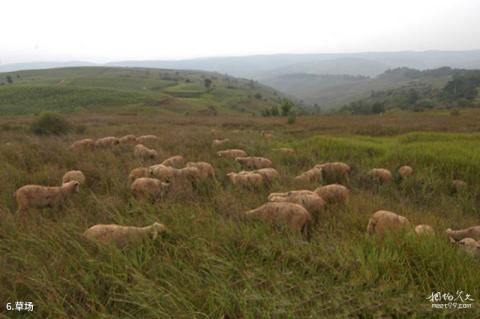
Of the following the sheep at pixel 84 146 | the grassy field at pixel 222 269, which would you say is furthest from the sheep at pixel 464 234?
the sheep at pixel 84 146

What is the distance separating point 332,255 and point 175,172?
4.28 m

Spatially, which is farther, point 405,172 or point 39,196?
point 405,172

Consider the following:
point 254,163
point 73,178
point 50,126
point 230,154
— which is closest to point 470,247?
point 254,163

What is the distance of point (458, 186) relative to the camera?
22.9 feet

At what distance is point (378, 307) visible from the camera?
7.28ft

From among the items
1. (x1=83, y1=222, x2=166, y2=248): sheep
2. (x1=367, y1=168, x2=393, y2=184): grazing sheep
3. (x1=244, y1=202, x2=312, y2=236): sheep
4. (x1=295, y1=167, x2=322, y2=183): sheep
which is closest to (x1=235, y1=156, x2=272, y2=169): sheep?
(x1=295, y1=167, x2=322, y2=183): sheep

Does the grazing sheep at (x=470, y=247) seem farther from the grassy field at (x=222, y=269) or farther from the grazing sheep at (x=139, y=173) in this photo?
the grazing sheep at (x=139, y=173)

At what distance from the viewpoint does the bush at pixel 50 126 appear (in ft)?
66.4

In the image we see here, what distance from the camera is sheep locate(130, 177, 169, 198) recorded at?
204 inches

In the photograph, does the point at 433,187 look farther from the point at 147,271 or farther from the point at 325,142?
the point at 147,271

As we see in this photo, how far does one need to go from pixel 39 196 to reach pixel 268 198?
12.5ft

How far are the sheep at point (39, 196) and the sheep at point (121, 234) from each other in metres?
2.12

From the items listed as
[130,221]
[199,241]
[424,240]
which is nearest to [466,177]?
[424,240]

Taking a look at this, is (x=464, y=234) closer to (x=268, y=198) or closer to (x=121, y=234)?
(x=268, y=198)
